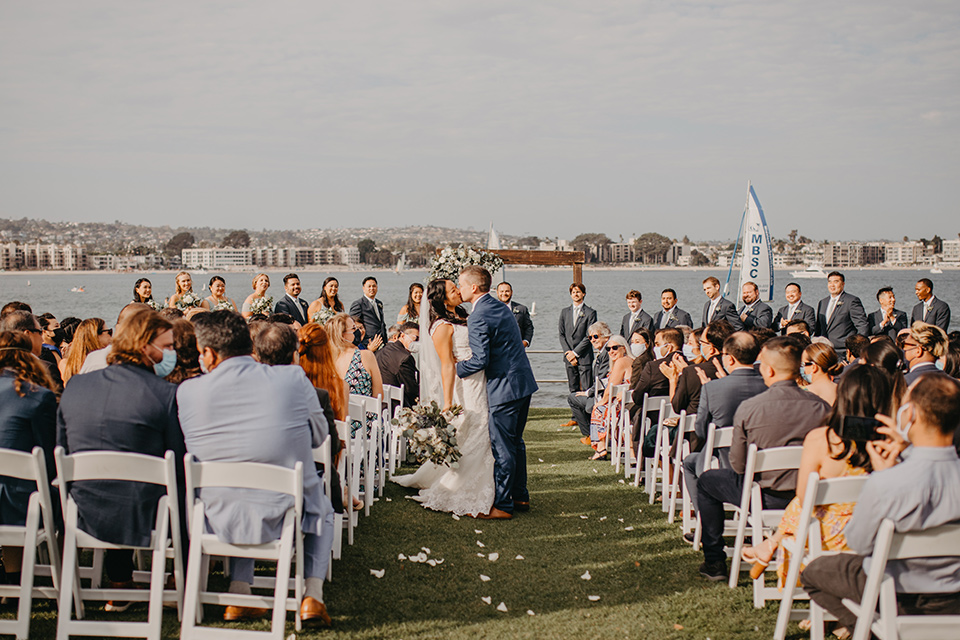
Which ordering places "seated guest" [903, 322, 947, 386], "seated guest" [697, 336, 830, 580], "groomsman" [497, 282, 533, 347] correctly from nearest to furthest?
"seated guest" [697, 336, 830, 580]
"seated guest" [903, 322, 947, 386]
"groomsman" [497, 282, 533, 347]

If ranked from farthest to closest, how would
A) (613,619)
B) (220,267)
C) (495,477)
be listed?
(220,267)
(495,477)
(613,619)

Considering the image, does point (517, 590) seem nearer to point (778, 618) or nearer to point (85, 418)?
point (778, 618)

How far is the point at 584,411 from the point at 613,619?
5472 mm

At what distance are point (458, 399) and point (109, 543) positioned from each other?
124 inches

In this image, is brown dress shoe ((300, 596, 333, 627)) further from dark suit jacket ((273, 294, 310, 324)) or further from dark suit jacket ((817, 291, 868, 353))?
dark suit jacket ((817, 291, 868, 353))

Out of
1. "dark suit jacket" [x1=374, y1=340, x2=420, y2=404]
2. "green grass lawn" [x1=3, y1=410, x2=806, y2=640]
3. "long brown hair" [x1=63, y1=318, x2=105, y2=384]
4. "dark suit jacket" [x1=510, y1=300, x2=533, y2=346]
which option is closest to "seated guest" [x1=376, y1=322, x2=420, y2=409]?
"dark suit jacket" [x1=374, y1=340, x2=420, y2=404]

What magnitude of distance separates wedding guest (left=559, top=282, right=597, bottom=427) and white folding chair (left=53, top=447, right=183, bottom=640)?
316 inches

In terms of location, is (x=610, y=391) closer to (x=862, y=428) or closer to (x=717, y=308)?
(x=717, y=308)

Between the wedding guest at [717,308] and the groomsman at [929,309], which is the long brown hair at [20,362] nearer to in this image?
the wedding guest at [717,308]

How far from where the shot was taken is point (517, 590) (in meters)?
4.52

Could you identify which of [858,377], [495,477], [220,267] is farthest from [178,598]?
[220,267]

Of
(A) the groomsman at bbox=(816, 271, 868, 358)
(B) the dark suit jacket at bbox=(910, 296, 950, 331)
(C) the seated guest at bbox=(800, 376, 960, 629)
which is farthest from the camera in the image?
(A) the groomsman at bbox=(816, 271, 868, 358)

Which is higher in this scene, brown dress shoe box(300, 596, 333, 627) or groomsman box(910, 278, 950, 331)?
groomsman box(910, 278, 950, 331)

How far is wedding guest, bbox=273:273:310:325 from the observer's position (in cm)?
963
